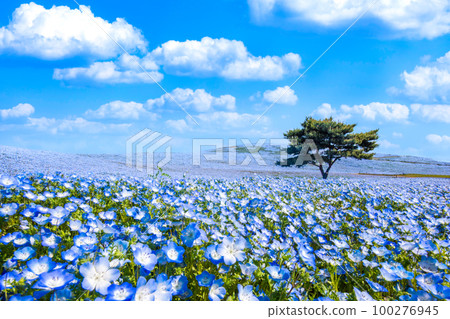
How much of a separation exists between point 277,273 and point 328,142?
2573cm

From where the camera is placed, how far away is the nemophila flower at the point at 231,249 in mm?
2154

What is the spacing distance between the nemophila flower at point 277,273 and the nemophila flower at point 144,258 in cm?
76

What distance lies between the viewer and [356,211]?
565 cm

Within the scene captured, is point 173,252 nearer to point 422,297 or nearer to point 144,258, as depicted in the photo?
point 144,258

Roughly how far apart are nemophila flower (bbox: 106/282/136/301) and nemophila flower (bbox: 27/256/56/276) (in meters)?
0.57

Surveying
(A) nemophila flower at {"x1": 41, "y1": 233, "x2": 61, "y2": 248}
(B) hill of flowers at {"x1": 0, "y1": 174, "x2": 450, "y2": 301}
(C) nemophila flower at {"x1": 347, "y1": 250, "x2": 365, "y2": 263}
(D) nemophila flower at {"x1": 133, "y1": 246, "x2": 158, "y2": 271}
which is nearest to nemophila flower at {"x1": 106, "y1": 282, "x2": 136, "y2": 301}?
(B) hill of flowers at {"x1": 0, "y1": 174, "x2": 450, "y2": 301}

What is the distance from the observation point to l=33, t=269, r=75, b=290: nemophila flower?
1666mm

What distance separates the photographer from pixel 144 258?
1.98 m

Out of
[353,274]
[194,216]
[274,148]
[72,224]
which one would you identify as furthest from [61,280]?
[274,148]

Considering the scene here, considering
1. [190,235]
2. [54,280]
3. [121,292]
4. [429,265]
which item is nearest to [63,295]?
[54,280]

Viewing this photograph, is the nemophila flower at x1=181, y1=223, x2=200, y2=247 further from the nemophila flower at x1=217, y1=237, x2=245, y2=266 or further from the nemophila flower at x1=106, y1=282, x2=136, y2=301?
the nemophila flower at x1=106, y1=282, x2=136, y2=301

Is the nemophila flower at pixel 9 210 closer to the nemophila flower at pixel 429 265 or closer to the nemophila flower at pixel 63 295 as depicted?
the nemophila flower at pixel 63 295

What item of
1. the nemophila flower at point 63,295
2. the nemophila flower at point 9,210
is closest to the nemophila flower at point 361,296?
the nemophila flower at point 63,295
